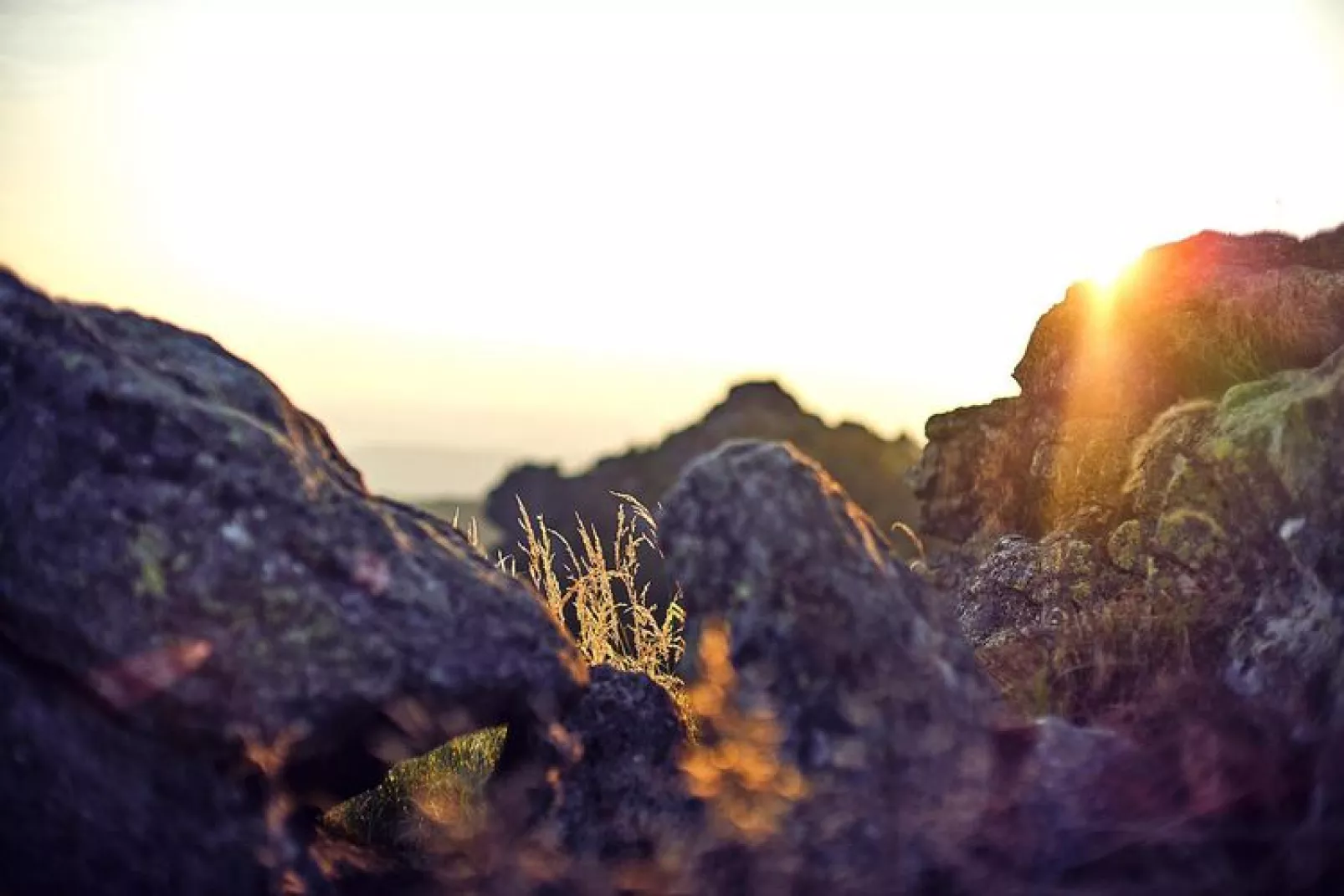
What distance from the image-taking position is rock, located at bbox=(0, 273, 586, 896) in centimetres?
489

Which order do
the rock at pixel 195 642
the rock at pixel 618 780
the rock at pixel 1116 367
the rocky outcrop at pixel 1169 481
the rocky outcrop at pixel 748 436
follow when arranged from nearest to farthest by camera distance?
the rock at pixel 195 642
the rock at pixel 618 780
the rocky outcrop at pixel 1169 481
the rock at pixel 1116 367
the rocky outcrop at pixel 748 436

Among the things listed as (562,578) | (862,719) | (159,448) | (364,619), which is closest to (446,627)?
(364,619)

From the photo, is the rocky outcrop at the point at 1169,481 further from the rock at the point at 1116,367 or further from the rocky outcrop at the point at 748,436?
the rocky outcrop at the point at 748,436

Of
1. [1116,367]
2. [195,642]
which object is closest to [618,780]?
[195,642]

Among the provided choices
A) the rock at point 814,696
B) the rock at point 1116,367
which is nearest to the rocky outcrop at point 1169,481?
the rock at point 1116,367

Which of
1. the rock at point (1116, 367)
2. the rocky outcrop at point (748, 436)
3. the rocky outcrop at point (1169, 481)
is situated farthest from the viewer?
the rocky outcrop at point (748, 436)

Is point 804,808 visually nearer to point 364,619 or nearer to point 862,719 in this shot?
point 862,719

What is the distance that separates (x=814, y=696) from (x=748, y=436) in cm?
2880

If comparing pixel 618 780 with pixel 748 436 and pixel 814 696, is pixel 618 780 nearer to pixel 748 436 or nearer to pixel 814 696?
pixel 814 696

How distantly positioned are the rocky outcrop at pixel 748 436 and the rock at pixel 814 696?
81.1ft

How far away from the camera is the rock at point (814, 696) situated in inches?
195

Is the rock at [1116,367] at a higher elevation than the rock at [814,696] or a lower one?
higher

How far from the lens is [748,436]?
111 feet

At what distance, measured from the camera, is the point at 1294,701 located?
542 cm
